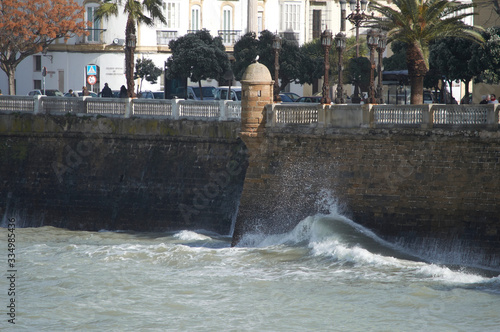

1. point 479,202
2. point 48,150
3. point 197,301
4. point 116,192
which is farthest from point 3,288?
point 479,202

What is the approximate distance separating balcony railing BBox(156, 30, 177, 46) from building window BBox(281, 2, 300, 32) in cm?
823

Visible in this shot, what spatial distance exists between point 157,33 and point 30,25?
31.0 ft

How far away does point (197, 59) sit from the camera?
38688mm

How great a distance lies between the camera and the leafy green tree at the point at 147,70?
45250 millimetres

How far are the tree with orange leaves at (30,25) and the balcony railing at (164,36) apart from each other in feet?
18.0

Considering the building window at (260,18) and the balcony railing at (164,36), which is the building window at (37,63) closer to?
the balcony railing at (164,36)

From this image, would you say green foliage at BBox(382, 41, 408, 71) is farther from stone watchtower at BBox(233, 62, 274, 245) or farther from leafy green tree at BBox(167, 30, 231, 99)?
stone watchtower at BBox(233, 62, 274, 245)

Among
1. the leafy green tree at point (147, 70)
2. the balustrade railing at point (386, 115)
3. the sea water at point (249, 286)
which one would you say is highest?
the leafy green tree at point (147, 70)

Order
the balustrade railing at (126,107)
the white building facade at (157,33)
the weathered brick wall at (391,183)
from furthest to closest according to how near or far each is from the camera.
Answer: the white building facade at (157,33) → the balustrade railing at (126,107) → the weathered brick wall at (391,183)

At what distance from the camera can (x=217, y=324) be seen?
1525cm

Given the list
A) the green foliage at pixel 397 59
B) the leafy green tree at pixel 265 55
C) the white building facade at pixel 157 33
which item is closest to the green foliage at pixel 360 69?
the green foliage at pixel 397 59

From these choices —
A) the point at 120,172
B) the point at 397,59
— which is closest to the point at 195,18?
the point at 397,59

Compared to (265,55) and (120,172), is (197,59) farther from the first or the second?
(120,172)

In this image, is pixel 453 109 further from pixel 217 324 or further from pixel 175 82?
pixel 175 82
